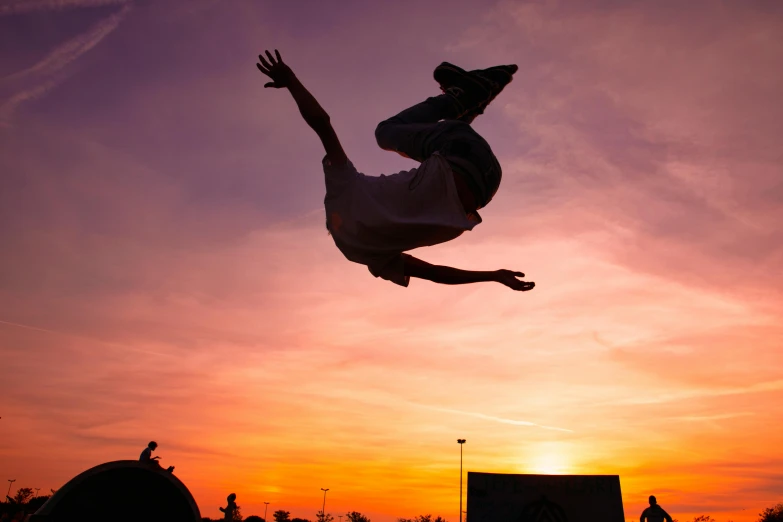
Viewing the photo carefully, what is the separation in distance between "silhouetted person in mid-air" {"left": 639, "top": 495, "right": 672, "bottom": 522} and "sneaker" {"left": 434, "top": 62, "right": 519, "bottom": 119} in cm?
1175

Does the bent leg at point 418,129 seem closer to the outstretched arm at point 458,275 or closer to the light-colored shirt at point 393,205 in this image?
the light-colored shirt at point 393,205

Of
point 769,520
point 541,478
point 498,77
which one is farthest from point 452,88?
point 769,520

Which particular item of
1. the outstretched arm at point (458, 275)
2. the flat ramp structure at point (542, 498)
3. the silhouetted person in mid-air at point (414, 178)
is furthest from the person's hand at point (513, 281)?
the flat ramp structure at point (542, 498)

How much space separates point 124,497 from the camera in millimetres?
5012

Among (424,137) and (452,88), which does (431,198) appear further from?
(452,88)

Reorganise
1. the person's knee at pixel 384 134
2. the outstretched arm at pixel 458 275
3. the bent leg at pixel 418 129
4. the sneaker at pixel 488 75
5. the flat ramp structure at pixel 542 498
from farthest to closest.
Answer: the flat ramp structure at pixel 542 498 → the outstretched arm at pixel 458 275 → the sneaker at pixel 488 75 → the person's knee at pixel 384 134 → the bent leg at pixel 418 129

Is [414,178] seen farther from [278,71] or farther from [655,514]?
[655,514]

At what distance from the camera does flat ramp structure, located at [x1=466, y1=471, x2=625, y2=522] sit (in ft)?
20.2

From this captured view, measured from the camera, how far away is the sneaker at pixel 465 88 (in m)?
4.71

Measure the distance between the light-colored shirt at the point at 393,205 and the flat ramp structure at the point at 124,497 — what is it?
2.80m

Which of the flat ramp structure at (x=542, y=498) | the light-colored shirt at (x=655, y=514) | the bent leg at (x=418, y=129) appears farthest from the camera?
the light-colored shirt at (x=655, y=514)

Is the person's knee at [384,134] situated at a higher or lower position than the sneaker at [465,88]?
lower

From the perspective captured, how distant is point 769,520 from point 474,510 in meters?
46.0

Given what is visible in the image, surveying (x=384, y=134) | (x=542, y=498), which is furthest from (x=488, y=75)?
(x=542, y=498)
